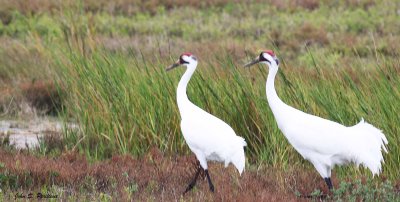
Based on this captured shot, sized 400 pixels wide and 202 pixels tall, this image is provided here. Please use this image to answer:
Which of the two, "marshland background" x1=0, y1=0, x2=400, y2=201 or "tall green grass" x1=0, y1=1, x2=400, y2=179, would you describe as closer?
"marshland background" x1=0, y1=0, x2=400, y2=201

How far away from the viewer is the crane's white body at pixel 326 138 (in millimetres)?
6770

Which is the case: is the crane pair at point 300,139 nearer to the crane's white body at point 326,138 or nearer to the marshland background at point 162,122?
the crane's white body at point 326,138

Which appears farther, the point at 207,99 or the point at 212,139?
the point at 207,99

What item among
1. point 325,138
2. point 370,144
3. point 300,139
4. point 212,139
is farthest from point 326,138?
point 212,139

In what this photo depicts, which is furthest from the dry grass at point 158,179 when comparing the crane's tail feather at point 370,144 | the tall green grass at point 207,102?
the tall green grass at point 207,102

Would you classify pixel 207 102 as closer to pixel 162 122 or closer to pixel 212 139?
pixel 162 122

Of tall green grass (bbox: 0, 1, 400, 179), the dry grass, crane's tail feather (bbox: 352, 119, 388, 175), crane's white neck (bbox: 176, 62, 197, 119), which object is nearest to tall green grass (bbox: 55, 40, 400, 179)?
tall green grass (bbox: 0, 1, 400, 179)

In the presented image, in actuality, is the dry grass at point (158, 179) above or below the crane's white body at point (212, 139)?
below

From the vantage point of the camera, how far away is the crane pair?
669 cm

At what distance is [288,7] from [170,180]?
60.3 ft

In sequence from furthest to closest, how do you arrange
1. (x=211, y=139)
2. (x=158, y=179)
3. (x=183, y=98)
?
1. (x=158, y=179)
2. (x=183, y=98)
3. (x=211, y=139)

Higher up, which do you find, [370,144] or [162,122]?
[370,144]

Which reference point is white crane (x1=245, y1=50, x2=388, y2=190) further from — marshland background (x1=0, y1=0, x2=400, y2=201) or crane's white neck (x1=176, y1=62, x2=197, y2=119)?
crane's white neck (x1=176, y1=62, x2=197, y2=119)

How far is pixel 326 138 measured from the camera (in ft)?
22.2
